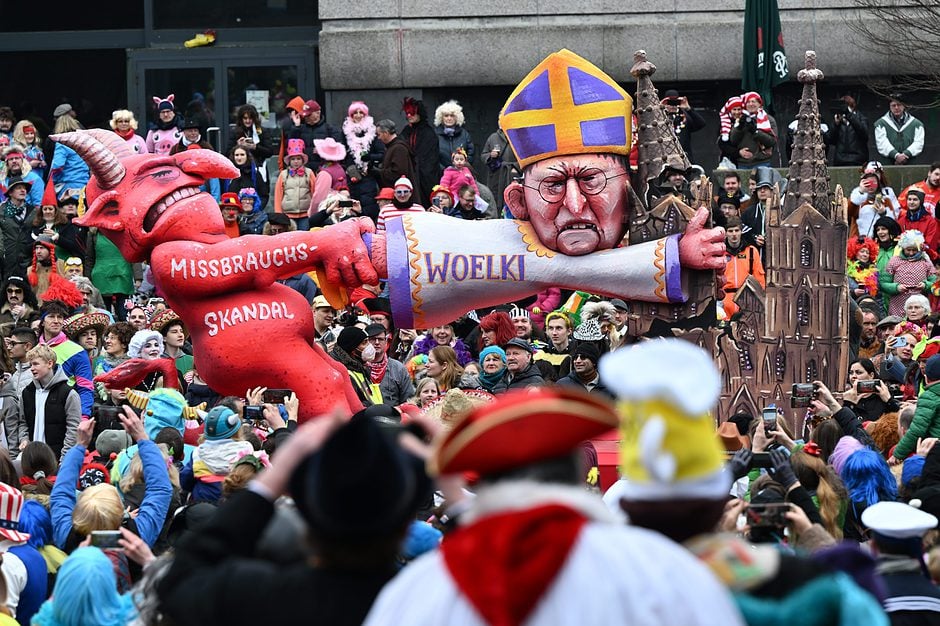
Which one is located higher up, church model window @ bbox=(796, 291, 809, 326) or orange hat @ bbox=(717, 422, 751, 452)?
A: church model window @ bbox=(796, 291, 809, 326)

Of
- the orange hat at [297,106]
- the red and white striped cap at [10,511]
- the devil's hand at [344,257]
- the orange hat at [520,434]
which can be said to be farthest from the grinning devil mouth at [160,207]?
the orange hat at [297,106]

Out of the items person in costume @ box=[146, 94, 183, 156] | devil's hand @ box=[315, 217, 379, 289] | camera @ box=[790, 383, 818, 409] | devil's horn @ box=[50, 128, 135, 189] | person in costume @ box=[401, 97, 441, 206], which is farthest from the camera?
person in costume @ box=[146, 94, 183, 156]

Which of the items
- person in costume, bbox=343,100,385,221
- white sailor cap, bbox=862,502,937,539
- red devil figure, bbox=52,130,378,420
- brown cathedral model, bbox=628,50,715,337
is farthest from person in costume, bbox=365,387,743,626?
person in costume, bbox=343,100,385,221

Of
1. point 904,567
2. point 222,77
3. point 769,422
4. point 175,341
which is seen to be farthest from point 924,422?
point 222,77

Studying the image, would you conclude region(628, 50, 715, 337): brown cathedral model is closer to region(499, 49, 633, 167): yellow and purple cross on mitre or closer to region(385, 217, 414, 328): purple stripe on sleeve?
region(499, 49, 633, 167): yellow and purple cross on mitre

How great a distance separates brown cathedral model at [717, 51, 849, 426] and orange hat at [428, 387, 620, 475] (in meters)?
6.82

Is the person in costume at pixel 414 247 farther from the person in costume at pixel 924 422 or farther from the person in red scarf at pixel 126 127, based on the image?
the person in red scarf at pixel 126 127

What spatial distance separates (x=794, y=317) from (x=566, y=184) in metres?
2.04

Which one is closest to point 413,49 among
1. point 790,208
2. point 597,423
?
point 790,208

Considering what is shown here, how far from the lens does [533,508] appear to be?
338 centimetres

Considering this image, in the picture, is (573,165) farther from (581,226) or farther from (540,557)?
(540,557)

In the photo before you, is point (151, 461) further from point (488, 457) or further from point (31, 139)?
point (31, 139)

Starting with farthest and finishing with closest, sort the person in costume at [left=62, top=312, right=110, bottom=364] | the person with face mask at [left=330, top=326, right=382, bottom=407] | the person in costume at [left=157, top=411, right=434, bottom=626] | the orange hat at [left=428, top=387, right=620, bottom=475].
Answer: the person in costume at [left=62, top=312, right=110, bottom=364], the person with face mask at [left=330, top=326, right=382, bottom=407], the person in costume at [left=157, top=411, right=434, bottom=626], the orange hat at [left=428, top=387, right=620, bottom=475]

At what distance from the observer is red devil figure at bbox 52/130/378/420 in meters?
8.82
